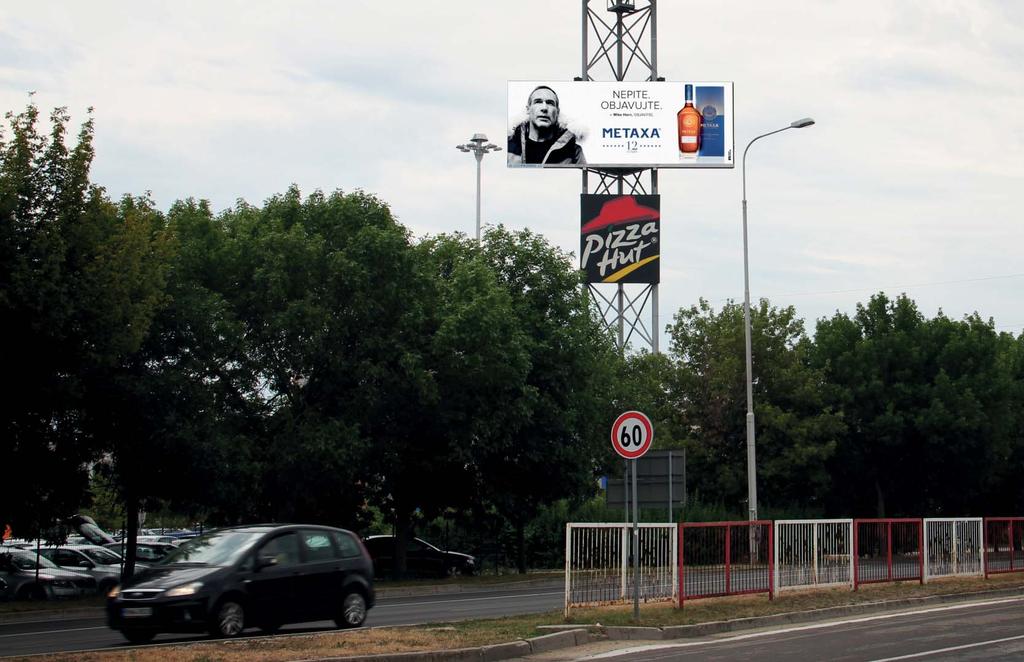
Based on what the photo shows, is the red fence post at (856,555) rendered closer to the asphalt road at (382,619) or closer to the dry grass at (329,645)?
the asphalt road at (382,619)

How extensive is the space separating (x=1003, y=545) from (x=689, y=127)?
3059cm

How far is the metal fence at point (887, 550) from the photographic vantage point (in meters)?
26.0

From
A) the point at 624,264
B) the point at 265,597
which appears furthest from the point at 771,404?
the point at 265,597

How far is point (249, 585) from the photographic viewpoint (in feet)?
59.4

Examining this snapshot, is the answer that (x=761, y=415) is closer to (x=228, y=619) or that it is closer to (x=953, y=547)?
(x=953, y=547)

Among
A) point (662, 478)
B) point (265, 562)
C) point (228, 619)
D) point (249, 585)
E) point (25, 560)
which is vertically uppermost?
point (662, 478)

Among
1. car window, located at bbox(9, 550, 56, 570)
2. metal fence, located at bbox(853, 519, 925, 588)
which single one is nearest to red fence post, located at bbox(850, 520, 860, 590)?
metal fence, located at bbox(853, 519, 925, 588)

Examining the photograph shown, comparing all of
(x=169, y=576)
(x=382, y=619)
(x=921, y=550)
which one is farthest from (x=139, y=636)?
(x=921, y=550)

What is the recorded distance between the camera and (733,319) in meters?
51.8

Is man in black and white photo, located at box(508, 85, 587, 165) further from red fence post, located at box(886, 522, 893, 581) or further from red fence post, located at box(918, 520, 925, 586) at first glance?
red fence post, located at box(886, 522, 893, 581)

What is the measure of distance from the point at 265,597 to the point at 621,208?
4080 cm

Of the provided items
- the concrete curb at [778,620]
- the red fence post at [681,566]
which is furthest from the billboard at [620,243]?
the red fence post at [681,566]

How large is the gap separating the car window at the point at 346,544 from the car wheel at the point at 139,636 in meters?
3.14

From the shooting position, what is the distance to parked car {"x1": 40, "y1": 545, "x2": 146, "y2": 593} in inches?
1296
